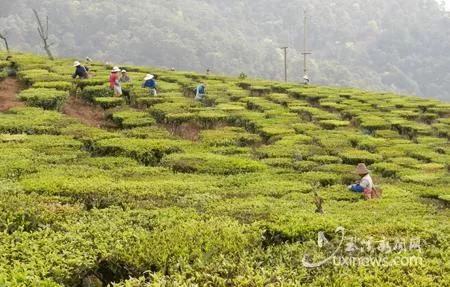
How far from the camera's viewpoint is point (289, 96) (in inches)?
1106

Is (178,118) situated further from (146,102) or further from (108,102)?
(108,102)

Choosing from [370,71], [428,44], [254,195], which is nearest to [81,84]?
[254,195]

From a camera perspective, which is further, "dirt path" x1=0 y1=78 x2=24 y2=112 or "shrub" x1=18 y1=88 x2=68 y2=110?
"dirt path" x1=0 y1=78 x2=24 y2=112

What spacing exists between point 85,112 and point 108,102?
3.25ft

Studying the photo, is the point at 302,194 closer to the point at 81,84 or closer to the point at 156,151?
the point at 156,151

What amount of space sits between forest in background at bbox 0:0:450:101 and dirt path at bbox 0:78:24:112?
232 feet

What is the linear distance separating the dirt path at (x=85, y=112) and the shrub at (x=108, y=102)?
8.6 inches

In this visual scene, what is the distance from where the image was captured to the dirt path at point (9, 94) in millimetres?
19562

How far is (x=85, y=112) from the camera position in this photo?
20.6 metres

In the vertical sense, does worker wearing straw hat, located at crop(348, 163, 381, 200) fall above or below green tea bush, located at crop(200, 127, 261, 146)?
below

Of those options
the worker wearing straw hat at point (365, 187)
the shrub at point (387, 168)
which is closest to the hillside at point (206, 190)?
the shrub at point (387, 168)

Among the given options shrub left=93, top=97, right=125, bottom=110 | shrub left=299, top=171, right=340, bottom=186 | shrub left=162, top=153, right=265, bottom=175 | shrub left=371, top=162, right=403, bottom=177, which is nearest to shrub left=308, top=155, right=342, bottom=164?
shrub left=371, top=162, right=403, bottom=177

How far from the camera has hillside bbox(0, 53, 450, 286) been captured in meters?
6.60

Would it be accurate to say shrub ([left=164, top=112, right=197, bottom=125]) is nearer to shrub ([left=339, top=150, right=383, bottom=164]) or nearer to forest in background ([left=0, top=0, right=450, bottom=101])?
shrub ([left=339, top=150, right=383, bottom=164])
